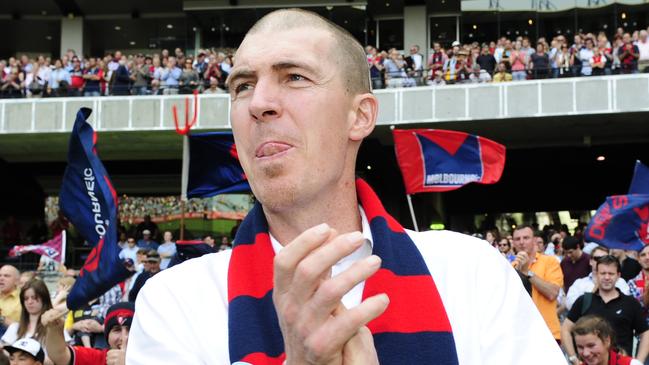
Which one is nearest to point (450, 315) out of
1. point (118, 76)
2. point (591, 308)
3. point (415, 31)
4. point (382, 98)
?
point (591, 308)

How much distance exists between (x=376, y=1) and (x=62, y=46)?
37.2 feet

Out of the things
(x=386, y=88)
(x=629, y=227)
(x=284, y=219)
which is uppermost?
(x=386, y=88)

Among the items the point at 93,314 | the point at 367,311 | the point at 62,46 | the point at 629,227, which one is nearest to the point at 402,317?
the point at 367,311

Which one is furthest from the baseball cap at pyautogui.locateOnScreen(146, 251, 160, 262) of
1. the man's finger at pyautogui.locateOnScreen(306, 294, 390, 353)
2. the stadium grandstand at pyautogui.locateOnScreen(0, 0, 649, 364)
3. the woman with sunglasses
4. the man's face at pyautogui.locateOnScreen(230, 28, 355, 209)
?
the stadium grandstand at pyautogui.locateOnScreen(0, 0, 649, 364)

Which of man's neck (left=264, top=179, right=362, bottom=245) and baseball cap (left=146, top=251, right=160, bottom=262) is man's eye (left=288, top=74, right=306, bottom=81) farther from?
baseball cap (left=146, top=251, right=160, bottom=262)

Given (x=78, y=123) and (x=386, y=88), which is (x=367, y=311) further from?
(x=386, y=88)

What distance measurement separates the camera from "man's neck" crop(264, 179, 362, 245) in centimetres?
195

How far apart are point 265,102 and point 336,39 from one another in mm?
272

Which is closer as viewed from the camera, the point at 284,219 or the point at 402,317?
the point at 402,317

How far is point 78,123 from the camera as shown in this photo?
351 inches

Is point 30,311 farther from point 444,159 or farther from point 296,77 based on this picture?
point 296,77

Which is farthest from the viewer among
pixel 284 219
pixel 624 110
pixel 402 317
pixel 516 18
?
pixel 516 18

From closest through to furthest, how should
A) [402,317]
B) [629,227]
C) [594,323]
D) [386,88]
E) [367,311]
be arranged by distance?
[367,311], [402,317], [594,323], [629,227], [386,88]

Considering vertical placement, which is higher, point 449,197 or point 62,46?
point 62,46
